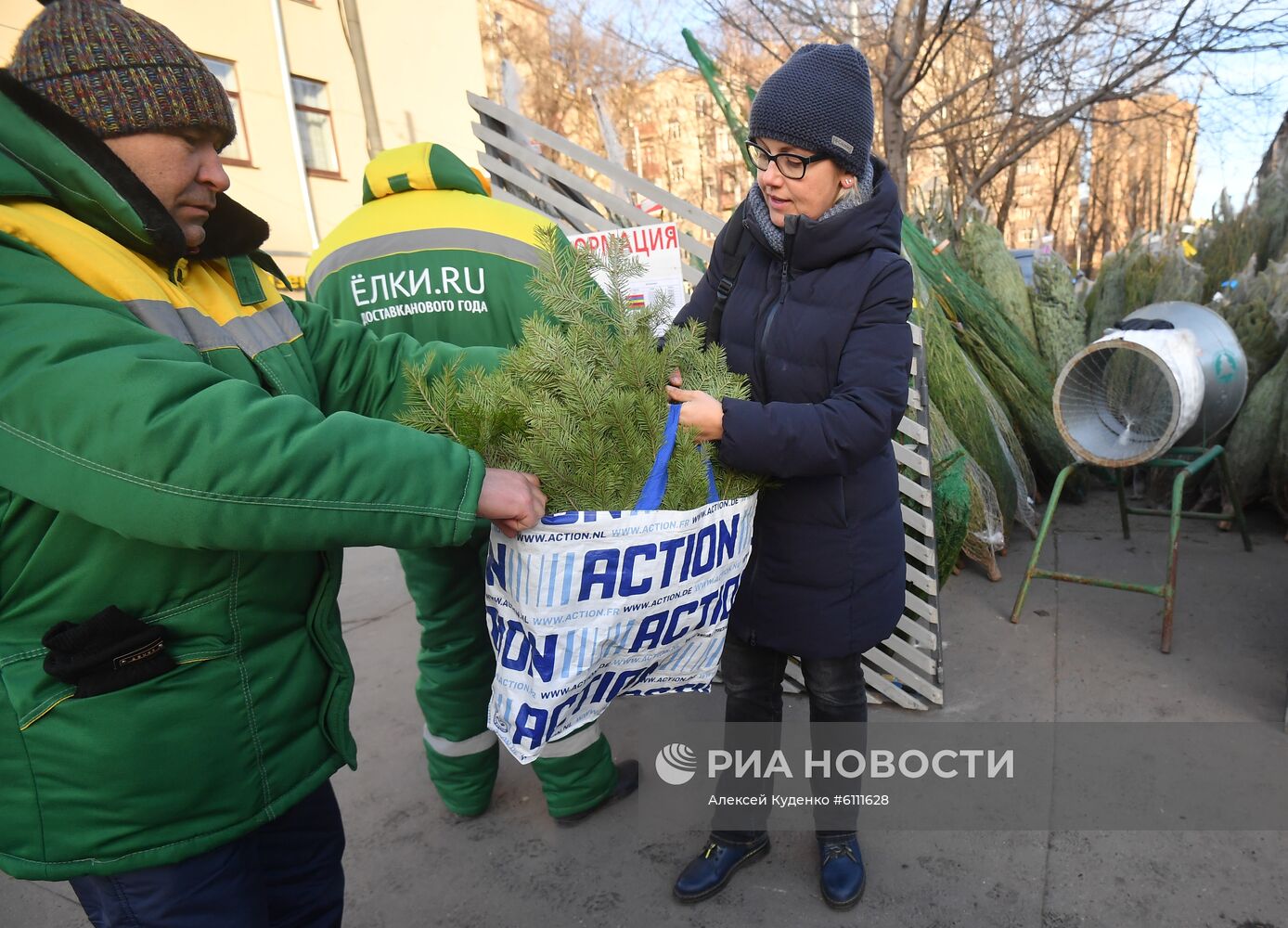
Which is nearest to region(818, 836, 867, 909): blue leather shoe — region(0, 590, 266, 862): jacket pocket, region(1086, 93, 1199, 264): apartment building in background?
region(0, 590, 266, 862): jacket pocket

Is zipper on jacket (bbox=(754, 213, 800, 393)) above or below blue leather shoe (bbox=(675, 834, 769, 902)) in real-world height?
above

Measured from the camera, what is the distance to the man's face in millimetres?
1187

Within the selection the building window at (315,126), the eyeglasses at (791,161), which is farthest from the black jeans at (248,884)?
the building window at (315,126)

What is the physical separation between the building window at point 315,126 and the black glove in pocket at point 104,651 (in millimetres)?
13708

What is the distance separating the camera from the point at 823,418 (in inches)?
62.3

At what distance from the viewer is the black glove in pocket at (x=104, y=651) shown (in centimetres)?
111

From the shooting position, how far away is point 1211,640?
10.8 ft

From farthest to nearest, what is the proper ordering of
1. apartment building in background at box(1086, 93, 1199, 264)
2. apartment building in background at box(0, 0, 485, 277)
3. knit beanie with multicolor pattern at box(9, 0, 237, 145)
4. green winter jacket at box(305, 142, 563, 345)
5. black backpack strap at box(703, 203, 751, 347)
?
1. apartment building in background at box(1086, 93, 1199, 264)
2. apartment building in background at box(0, 0, 485, 277)
3. green winter jacket at box(305, 142, 563, 345)
4. black backpack strap at box(703, 203, 751, 347)
5. knit beanie with multicolor pattern at box(9, 0, 237, 145)

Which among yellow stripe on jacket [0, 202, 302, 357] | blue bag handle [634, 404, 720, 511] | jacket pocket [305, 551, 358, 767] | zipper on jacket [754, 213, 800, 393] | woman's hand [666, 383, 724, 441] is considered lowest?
jacket pocket [305, 551, 358, 767]

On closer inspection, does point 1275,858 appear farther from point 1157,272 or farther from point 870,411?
point 1157,272

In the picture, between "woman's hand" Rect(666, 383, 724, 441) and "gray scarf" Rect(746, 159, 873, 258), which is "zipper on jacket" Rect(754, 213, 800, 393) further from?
"woman's hand" Rect(666, 383, 724, 441)

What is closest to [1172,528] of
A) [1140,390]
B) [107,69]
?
[1140,390]

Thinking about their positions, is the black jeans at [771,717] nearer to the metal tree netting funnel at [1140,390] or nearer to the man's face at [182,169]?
the man's face at [182,169]

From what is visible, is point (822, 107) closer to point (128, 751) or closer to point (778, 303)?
point (778, 303)
